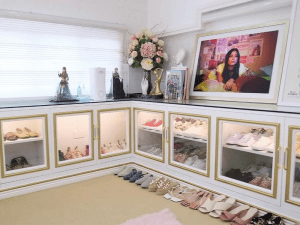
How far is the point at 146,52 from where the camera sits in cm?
373

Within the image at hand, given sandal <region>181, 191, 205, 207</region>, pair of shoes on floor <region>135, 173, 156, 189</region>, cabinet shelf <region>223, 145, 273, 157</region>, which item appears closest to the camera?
cabinet shelf <region>223, 145, 273, 157</region>

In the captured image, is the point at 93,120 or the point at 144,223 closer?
the point at 144,223

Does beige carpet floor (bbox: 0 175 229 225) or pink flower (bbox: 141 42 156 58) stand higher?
pink flower (bbox: 141 42 156 58)

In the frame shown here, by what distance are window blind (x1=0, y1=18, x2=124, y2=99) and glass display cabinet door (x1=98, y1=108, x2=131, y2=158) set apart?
56 centimetres

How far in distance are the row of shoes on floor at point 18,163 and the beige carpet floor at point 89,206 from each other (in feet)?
1.01

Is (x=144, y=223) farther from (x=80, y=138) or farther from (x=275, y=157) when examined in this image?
(x=80, y=138)

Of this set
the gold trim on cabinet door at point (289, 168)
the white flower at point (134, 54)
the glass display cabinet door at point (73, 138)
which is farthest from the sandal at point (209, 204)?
the white flower at point (134, 54)

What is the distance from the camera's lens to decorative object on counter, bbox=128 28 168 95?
12.3ft

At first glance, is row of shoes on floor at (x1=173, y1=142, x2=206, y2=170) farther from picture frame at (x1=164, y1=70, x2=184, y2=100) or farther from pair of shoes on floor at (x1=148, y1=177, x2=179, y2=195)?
picture frame at (x1=164, y1=70, x2=184, y2=100)

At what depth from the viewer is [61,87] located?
11.1 ft

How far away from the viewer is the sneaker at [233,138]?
250cm

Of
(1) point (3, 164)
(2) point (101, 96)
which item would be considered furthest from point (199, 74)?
(1) point (3, 164)

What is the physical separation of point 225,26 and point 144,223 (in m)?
2.34

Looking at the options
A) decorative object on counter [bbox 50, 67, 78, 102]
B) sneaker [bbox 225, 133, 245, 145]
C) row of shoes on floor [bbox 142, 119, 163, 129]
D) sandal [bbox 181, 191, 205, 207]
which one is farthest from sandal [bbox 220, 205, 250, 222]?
decorative object on counter [bbox 50, 67, 78, 102]
